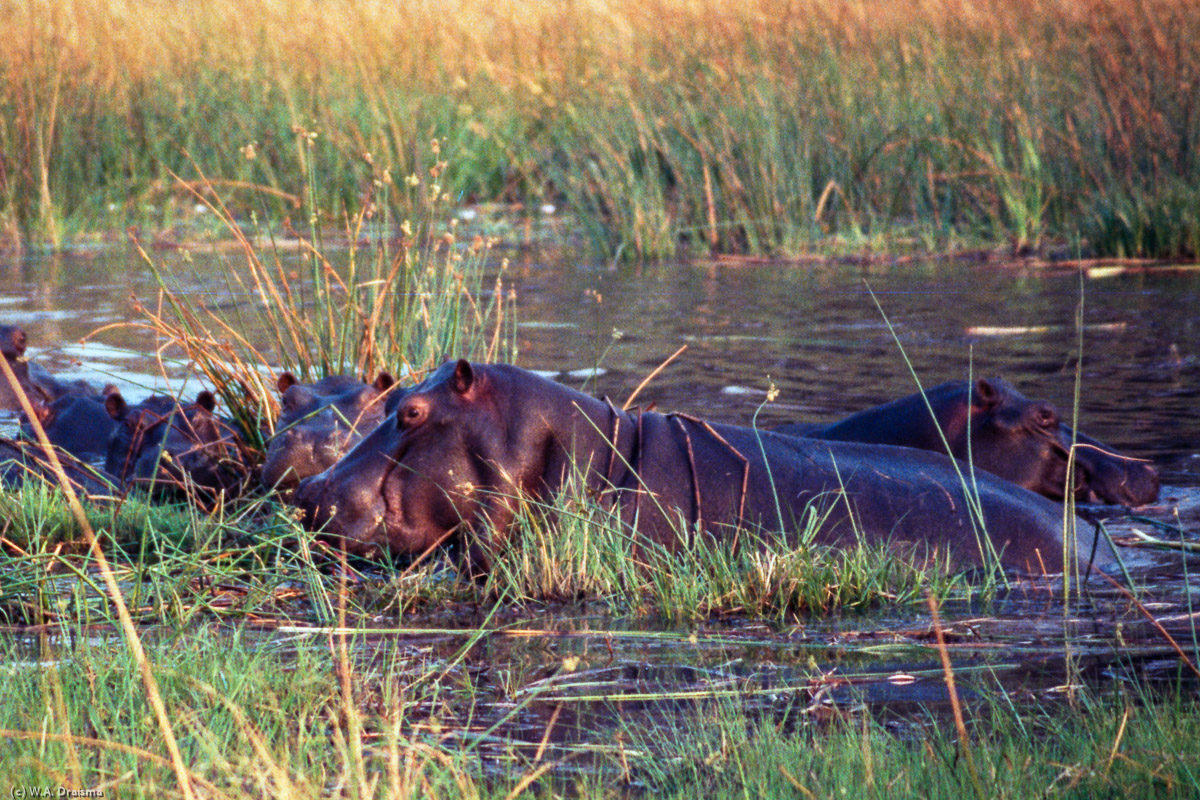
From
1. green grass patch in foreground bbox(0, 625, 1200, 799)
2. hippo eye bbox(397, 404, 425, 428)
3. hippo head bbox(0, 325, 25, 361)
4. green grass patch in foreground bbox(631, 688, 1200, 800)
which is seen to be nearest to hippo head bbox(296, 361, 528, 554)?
hippo eye bbox(397, 404, 425, 428)

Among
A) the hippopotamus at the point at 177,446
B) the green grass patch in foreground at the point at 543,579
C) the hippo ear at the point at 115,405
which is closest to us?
the green grass patch in foreground at the point at 543,579

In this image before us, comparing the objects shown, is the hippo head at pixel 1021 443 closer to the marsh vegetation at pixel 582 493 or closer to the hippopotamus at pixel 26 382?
the marsh vegetation at pixel 582 493

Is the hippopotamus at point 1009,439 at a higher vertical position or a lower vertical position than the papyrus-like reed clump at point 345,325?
lower

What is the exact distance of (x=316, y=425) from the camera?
13.6 ft

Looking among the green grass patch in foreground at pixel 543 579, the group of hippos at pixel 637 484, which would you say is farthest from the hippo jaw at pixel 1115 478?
the green grass patch in foreground at pixel 543 579

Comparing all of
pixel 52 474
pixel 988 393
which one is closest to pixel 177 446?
pixel 52 474

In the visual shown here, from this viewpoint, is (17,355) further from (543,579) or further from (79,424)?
(543,579)

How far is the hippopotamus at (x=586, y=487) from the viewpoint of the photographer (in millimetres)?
3598

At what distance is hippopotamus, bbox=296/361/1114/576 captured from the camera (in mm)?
3598

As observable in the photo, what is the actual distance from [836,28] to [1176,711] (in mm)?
10291

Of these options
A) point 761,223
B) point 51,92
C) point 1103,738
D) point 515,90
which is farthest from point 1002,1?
point 1103,738

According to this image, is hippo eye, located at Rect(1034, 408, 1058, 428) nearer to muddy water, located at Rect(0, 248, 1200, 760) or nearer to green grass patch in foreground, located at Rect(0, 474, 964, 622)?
muddy water, located at Rect(0, 248, 1200, 760)

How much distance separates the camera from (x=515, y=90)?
13.3 m

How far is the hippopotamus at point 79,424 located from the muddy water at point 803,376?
22 centimetres
